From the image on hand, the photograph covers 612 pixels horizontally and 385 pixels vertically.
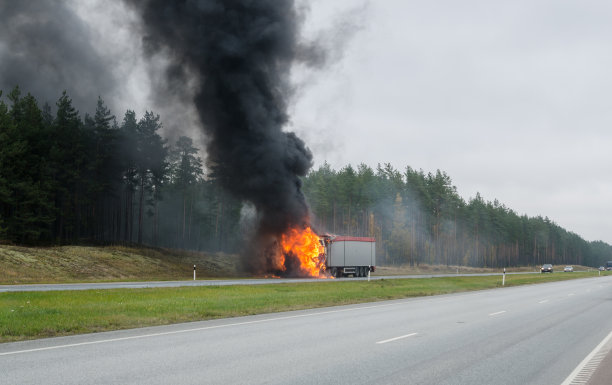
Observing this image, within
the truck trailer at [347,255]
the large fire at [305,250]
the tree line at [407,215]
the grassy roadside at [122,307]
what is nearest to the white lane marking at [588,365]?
the grassy roadside at [122,307]

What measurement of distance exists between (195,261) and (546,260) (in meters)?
161

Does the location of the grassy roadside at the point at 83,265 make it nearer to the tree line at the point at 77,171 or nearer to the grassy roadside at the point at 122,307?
the tree line at the point at 77,171

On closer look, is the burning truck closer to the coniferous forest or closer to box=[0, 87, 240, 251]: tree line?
the coniferous forest

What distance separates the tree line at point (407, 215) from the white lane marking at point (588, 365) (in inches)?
2928

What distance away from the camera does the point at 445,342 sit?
34.4 ft

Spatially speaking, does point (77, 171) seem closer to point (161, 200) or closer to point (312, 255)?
point (161, 200)

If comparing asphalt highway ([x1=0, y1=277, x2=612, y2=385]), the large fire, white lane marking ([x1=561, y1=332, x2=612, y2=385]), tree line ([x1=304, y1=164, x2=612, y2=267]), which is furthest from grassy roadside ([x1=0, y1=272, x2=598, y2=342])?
tree line ([x1=304, y1=164, x2=612, y2=267])

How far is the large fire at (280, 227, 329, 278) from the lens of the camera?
148ft

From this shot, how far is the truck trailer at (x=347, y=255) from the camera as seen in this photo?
150 feet

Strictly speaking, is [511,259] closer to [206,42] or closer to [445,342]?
[206,42]

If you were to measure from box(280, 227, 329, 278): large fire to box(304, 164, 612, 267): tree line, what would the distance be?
127ft

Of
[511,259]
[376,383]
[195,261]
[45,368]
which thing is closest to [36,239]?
[195,261]

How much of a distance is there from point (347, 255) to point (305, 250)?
4.17 meters

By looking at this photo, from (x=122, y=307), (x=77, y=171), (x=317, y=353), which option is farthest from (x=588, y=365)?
(x=77, y=171)
